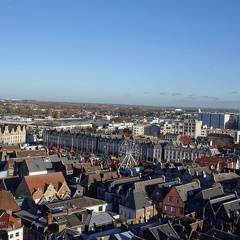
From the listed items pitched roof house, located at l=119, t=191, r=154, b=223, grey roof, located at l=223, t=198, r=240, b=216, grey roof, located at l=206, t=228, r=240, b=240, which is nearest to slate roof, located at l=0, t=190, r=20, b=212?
pitched roof house, located at l=119, t=191, r=154, b=223

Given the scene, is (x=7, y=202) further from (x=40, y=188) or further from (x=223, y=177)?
(x=223, y=177)

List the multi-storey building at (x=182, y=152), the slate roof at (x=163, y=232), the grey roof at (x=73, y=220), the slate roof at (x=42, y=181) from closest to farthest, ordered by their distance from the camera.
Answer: the slate roof at (x=163, y=232), the grey roof at (x=73, y=220), the slate roof at (x=42, y=181), the multi-storey building at (x=182, y=152)

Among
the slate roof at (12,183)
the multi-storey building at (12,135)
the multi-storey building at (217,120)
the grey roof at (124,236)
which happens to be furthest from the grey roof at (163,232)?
the multi-storey building at (217,120)

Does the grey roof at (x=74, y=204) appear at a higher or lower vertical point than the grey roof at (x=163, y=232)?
lower

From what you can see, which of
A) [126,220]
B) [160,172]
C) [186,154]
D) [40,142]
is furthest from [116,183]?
[40,142]

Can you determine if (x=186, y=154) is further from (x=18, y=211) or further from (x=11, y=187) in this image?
(x=18, y=211)

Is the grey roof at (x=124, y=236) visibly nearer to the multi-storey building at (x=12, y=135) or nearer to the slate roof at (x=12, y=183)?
the slate roof at (x=12, y=183)
